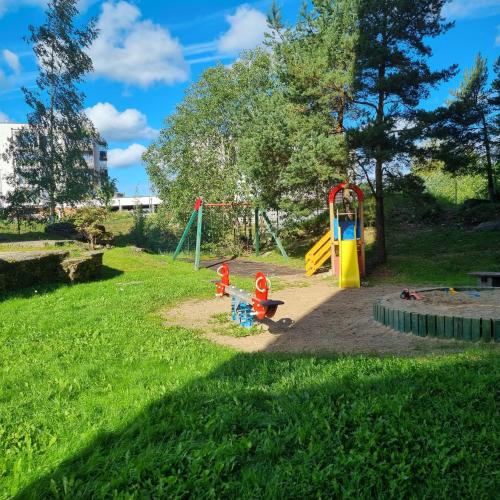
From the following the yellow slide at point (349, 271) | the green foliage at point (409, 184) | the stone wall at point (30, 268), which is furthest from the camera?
the green foliage at point (409, 184)

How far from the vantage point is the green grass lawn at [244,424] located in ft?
7.28

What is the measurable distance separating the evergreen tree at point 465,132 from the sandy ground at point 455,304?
6.00m

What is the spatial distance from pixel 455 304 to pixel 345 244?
467cm

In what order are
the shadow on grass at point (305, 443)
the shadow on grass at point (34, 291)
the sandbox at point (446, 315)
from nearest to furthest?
the shadow on grass at point (305, 443), the sandbox at point (446, 315), the shadow on grass at point (34, 291)

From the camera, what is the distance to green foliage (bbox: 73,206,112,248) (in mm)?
16641

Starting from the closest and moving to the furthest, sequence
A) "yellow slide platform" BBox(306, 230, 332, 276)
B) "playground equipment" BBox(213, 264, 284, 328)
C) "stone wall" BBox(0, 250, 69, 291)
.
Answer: "playground equipment" BBox(213, 264, 284, 328) → "stone wall" BBox(0, 250, 69, 291) → "yellow slide platform" BBox(306, 230, 332, 276)

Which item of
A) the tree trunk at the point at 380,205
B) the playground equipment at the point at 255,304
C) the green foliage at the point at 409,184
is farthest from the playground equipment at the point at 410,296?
the green foliage at the point at 409,184

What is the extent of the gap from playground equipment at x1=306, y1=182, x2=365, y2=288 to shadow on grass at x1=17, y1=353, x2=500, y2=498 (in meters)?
6.86

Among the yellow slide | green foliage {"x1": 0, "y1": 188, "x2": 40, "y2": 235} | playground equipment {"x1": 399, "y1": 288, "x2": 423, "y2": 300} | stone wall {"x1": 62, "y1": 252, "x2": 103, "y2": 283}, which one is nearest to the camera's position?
playground equipment {"x1": 399, "y1": 288, "x2": 423, "y2": 300}

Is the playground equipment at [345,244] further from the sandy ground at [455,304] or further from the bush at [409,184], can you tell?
the sandy ground at [455,304]

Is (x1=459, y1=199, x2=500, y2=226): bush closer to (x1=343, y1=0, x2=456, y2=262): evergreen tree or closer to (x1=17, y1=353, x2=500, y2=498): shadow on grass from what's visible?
(x1=343, y1=0, x2=456, y2=262): evergreen tree

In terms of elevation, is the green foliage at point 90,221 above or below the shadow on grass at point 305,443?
above

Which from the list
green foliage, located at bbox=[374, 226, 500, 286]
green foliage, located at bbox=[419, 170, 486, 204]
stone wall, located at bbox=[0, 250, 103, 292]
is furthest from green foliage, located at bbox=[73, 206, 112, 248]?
green foliage, located at bbox=[419, 170, 486, 204]

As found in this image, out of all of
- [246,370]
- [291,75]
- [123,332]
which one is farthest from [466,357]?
[291,75]
